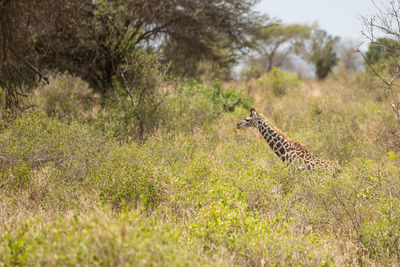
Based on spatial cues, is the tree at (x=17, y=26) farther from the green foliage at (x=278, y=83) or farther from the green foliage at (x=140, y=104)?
the green foliage at (x=278, y=83)

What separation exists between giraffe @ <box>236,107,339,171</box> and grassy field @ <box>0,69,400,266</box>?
27 cm

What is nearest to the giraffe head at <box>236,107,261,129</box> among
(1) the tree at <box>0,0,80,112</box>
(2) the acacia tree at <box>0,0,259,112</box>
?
(2) the acacia tree at <box>0,0,259,112</box>

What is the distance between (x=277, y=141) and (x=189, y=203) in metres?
2.91

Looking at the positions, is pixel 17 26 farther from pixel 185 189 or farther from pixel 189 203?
pixel 189 203

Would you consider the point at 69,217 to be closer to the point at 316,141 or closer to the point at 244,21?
the point at 316,141

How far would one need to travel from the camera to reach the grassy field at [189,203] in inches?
120

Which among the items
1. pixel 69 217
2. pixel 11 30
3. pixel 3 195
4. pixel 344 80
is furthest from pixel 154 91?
pixel 344 80

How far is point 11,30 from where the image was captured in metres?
8.16

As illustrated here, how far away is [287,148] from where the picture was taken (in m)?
6.70

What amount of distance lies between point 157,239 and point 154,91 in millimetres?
6847

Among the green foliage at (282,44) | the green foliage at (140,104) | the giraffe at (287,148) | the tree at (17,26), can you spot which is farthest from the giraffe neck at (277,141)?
the green foliage at (282,44)

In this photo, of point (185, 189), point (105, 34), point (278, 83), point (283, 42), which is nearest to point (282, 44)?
point (283, 42)

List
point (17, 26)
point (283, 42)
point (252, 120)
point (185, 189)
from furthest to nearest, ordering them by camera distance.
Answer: point (283, 42) < point (17, 26) < point (252, 120) < point (185, 189)

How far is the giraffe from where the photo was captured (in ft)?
19.8
